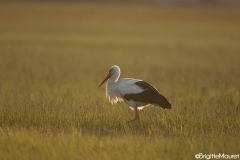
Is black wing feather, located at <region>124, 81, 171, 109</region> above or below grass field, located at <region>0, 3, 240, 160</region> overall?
above

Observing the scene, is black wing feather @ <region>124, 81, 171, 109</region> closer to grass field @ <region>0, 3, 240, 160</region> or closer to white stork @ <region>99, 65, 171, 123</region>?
white stork @ <region>99, 65, 171, 123</region>

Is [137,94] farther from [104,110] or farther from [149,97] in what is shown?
[104,110]

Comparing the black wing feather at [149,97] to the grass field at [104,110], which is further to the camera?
the black wing feather at [149,97]

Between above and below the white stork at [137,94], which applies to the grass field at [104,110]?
below

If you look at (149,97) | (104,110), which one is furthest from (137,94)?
(104,110)

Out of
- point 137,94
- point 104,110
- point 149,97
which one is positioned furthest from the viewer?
point 104,110

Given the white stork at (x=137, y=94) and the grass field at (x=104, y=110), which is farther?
the white stork at (x=137, y=94)

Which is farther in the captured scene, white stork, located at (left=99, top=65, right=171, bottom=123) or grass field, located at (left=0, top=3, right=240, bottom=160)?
white stork, located at (left=99, top=65, right=171, bottom=123)

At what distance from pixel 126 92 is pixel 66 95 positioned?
106 inches

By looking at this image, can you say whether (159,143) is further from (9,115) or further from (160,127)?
(9,115)

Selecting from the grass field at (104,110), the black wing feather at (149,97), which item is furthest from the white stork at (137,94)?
the grass field at (104,110)

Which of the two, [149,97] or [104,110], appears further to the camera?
[104,110]

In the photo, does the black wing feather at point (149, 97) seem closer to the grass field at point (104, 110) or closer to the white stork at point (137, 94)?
the white stork at point (137, 94)

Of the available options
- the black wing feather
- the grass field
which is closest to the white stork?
the black wing feather
